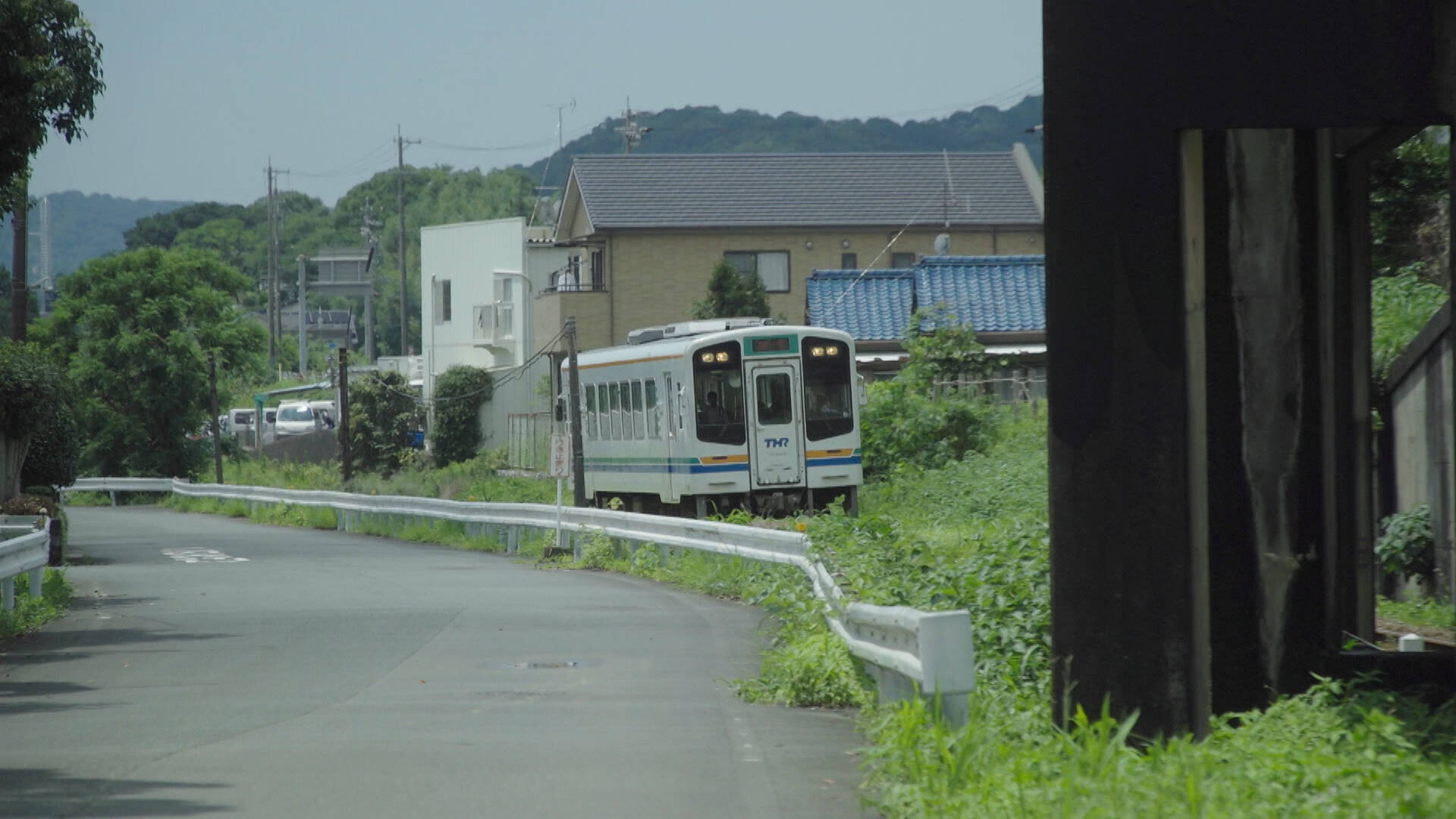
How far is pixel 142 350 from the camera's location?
53.1 m

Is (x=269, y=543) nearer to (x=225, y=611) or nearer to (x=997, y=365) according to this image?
(x=225, y=611)

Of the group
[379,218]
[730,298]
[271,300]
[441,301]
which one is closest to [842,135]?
[379,218]

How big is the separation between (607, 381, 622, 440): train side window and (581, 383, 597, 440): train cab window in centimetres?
106

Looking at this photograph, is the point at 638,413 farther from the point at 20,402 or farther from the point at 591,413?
the point at 20,402

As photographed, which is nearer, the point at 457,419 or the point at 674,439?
the point at 674,439

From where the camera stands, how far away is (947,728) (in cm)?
698

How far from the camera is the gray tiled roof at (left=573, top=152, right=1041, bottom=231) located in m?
49.9

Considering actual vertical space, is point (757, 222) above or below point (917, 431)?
above

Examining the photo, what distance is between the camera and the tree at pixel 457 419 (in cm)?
5284

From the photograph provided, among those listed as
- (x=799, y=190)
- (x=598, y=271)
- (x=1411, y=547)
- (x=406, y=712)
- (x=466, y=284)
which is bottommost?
(x=406, y=712)

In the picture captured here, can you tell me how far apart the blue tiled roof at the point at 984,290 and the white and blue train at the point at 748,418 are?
13.2 metres

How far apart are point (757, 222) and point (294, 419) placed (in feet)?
108

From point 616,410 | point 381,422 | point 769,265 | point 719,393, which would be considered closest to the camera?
point 719,393

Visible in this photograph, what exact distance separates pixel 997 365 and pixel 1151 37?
97.7 feet
